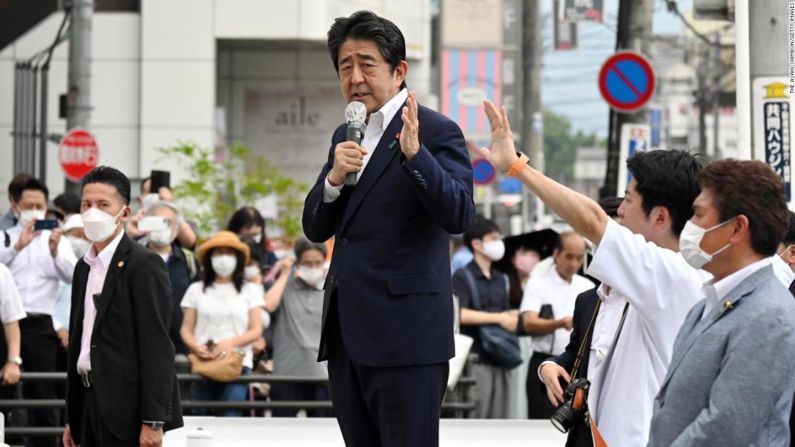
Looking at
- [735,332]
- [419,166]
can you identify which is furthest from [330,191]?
[735,332]

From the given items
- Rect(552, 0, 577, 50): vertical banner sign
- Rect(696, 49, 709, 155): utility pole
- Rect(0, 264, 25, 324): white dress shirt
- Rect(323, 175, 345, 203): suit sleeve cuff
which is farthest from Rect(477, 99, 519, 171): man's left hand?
Rect(696, 49, 709, 155): utility pole

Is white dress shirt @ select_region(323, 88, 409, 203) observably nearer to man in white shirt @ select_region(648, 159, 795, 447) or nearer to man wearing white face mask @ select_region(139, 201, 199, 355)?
man in white shirt @ select_region(648, 159, 795, 447)

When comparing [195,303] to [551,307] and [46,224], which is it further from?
[551,307]

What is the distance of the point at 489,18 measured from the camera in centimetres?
4625

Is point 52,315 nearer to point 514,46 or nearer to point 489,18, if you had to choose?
point 489,18

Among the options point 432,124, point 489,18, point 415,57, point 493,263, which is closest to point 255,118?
point 415,57

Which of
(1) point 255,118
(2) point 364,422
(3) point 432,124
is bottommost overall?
(2) point 364,422

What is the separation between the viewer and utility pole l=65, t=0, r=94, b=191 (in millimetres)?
20922

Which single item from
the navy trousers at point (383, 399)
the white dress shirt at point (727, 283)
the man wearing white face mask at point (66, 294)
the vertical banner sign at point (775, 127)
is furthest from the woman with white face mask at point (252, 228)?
the white dress shirt at point (727, 283)

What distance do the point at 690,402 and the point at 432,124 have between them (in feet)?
5.42

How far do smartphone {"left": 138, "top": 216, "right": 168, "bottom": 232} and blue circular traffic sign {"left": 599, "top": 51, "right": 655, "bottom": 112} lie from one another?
490cm

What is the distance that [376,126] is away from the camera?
5.53 metres

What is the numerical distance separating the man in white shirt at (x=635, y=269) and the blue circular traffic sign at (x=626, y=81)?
9.64m

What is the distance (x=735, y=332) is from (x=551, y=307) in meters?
7.38
